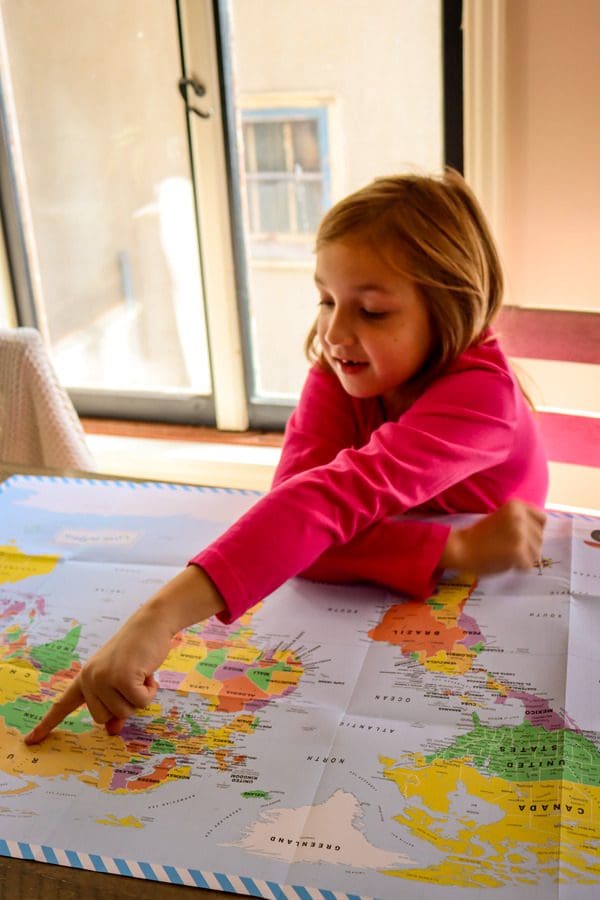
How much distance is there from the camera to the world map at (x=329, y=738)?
→ 2.25 ft

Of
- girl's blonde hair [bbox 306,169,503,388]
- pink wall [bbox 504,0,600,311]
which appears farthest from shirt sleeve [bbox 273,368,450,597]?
pink wall [bbox 504,0,600,311]

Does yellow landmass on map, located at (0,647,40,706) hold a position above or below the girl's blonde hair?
below

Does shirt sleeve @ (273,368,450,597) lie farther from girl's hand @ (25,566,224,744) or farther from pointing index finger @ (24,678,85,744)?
pointing index finger @ (24,678,85,744)

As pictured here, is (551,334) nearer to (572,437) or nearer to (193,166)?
(572,437)

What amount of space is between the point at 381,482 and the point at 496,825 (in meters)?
0.43

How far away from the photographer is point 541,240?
1943 mm

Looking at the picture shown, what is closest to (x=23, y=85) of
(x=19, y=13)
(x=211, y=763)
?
(x=19, y=13)

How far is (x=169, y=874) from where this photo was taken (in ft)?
2.25

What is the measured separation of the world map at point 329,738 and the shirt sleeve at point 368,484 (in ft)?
0.23

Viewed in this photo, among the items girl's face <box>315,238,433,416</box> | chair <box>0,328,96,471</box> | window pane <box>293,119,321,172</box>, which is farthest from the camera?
window pane <box>293,119,321,172</box>

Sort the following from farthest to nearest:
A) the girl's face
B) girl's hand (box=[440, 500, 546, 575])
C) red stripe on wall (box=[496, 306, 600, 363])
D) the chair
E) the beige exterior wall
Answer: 1. the beige exterior wall
2. the chair
3. red stripe on wall (box=[496, 306, 600, 363])
4. the girl's face
5. girl's hand (box=[440, 500, 546, 575])

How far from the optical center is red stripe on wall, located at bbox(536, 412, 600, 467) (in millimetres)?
1589

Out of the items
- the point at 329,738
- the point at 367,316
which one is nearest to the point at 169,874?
the point at 329,738

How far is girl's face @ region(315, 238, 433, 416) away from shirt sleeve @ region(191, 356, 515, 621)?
0.19ft
